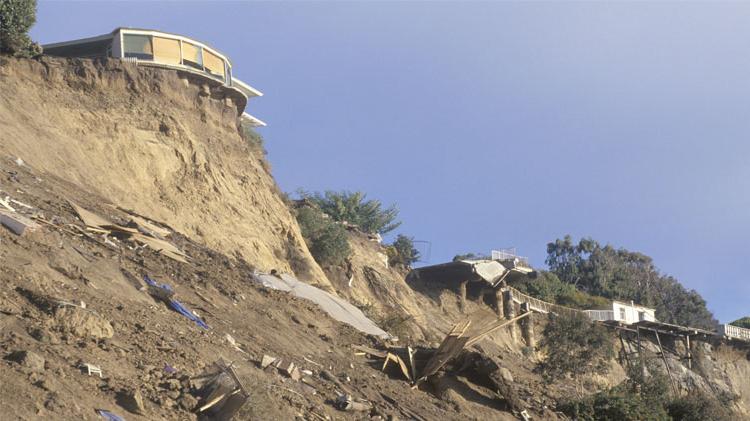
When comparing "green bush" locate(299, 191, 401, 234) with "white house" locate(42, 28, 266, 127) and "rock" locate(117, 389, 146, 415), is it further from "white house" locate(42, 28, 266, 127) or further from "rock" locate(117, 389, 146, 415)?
"rock" locate(117, 389, 146, 415)

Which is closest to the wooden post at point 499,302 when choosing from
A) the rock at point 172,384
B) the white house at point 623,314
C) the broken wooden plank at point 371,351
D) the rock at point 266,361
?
the white house at point 623,314

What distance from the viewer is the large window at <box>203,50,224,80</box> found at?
31.8 meters

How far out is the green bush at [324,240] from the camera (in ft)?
105

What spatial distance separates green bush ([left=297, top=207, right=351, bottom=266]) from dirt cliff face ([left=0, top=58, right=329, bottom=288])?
5.28ft

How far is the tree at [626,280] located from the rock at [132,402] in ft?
181

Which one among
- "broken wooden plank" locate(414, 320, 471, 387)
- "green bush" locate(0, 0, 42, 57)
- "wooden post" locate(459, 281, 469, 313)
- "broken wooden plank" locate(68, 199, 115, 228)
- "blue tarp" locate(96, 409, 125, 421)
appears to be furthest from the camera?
"wooden post" locate(459, 281, 469, 313)

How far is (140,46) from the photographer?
99.9 ft

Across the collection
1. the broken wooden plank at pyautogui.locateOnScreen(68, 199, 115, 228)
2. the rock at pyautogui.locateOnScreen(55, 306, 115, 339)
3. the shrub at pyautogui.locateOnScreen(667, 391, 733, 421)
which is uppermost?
the shrub at pyautogui.locateOnScreen(667, 391, 733, 421)

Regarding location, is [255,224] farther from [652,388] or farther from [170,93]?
[652,388]

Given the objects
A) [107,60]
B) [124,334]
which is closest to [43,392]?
[124,334]

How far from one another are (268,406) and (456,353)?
7.08m

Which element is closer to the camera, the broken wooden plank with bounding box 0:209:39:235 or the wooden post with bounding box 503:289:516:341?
the broken wooden plank with bounding box 0:209:39:235

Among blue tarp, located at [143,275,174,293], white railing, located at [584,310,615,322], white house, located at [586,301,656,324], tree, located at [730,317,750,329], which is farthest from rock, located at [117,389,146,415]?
tree, located at [730,317,750,329]

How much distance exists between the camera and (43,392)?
9.69m
